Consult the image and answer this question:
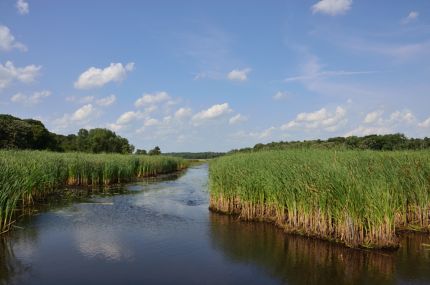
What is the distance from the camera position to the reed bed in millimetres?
10453

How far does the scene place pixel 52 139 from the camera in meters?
65.9

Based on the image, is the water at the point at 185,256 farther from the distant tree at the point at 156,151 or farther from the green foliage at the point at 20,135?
the distant tree at the point at 156,151

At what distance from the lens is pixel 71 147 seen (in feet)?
252

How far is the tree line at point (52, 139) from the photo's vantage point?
4912 centimetres

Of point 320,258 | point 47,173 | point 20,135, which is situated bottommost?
point 320,258

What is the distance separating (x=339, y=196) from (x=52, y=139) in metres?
64.3

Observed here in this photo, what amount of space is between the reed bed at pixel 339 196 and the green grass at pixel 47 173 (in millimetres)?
8375

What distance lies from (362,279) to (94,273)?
6497 millimetres

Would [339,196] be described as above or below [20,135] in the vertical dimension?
below

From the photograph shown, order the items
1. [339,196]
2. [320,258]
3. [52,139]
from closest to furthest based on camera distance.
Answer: [320,258], [339,196], [52,139]

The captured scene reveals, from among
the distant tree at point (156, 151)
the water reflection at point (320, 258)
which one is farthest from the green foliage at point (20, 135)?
the water reflection at point (320, 258)

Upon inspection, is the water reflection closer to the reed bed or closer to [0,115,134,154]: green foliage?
the reed bed

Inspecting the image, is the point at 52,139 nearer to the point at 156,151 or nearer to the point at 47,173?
the point at 156,151

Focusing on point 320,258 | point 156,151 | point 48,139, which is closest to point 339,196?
point 320,258
